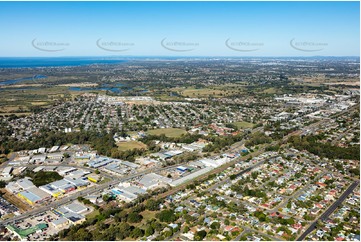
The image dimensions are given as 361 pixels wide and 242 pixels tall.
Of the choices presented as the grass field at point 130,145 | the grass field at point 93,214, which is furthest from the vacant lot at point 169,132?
the grass field at point 93,214

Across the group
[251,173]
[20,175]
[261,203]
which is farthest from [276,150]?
[20,175]

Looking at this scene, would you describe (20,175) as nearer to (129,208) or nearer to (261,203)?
(129,208)

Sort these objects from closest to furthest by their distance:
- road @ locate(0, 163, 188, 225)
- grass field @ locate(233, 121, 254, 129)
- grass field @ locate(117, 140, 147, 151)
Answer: road @ locate(0, 163, 188, 225), grass field @ locate(117, 140, 147, 151), grass field @ locate(233, 121, 254, 129)

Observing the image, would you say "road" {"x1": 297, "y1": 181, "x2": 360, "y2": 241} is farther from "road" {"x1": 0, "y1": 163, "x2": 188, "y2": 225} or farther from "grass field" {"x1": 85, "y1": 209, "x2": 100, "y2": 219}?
"road" {"x1": 0, "y1": 163, "x2": 188, "y2": 225}

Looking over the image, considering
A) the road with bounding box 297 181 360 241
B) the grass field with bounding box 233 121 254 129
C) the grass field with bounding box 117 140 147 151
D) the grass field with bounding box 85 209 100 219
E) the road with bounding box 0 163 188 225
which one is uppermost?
the grass field with bounding box 233 121 254 129

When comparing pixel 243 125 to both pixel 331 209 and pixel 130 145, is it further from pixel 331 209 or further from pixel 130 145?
pixel 331 209

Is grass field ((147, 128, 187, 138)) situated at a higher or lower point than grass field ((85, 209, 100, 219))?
higher

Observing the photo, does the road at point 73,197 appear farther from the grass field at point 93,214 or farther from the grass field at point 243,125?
the grass field at point 243,125

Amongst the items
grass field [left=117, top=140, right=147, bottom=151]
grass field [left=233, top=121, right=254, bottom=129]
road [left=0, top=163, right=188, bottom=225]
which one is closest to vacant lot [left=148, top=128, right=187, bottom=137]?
grass field [left=117, top=140, right=147, bottom=151]
